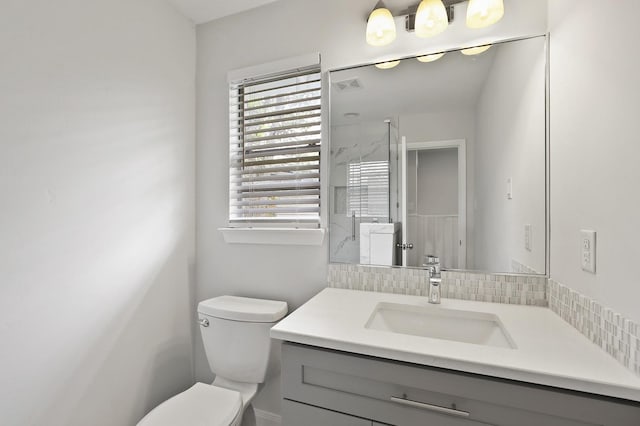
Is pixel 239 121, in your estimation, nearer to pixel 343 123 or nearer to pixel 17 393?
pixel 343 123

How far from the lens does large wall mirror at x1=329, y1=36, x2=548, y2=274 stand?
1240 millimetres

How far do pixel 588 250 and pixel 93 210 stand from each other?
1842mm

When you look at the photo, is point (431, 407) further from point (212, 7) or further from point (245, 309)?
point (212, 7)

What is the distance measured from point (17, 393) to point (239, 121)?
153 cm

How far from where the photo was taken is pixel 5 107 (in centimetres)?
104

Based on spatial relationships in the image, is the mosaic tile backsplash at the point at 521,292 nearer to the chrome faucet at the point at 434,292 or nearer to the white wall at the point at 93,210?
the chrome faucet at the point at 434,292

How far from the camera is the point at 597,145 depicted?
87 cm

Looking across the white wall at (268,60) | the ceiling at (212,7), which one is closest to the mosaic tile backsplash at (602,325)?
the white wall at (268,60)

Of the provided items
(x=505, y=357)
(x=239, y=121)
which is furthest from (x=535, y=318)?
(x=239, y=121)

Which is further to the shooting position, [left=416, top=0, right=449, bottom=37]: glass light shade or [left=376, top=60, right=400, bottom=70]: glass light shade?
[left=376, top=60, right=400, bottom=70]: glass light shade

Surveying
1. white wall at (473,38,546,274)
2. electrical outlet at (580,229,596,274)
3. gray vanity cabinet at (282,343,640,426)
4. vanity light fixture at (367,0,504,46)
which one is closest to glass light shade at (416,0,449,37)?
vanity light fixture at (367,0,504,46)

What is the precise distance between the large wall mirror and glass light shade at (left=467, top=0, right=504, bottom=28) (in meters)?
0.11

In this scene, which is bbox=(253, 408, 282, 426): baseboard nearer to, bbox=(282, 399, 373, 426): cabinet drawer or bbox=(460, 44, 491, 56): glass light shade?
→ bbox=(282, 399, 373, 426): cabinet drawer

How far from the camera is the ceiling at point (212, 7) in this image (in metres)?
1.68
